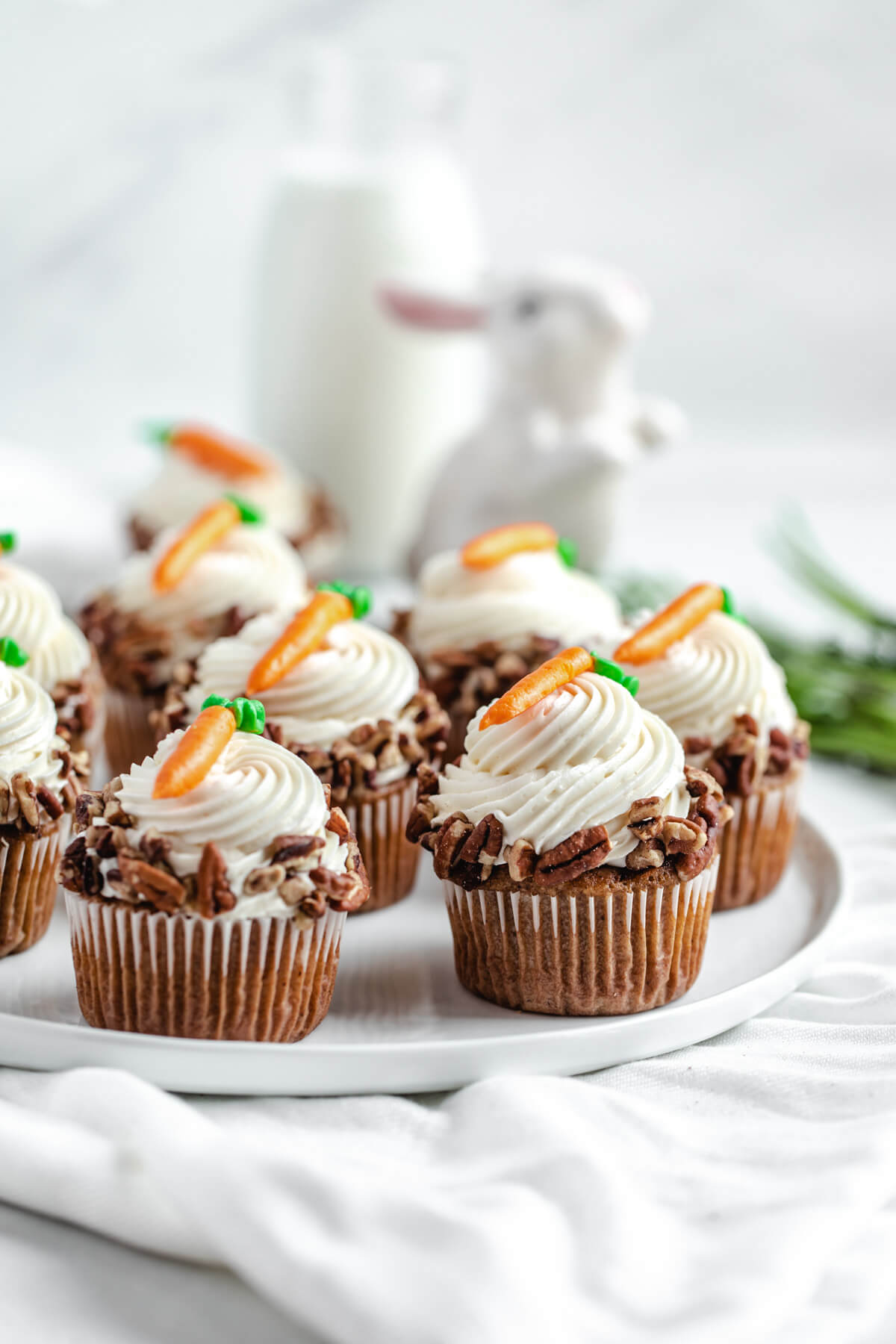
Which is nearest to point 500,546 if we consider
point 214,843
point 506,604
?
point 506,604

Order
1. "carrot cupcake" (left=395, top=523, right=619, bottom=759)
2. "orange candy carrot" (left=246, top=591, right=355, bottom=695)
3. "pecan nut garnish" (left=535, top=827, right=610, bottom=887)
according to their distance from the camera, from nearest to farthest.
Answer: "pecan nut garnish" (left=535, top=827, right=610, bottom=887) < "orange candy carrot" (left=246, top=591, right=355, bottom=695) < "carrot cupcake" (left=395, top=523, right=619, bottom=759)

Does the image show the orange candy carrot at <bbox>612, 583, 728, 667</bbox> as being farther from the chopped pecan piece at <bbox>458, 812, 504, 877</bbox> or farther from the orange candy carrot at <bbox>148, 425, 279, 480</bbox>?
the orange candy carrot at <bbox>148, 425, 279, 480</bbox>

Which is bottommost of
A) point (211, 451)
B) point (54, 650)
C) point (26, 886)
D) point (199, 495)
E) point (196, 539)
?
point (199, 495)

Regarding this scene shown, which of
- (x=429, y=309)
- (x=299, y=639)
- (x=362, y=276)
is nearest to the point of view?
(x=299, y=639)

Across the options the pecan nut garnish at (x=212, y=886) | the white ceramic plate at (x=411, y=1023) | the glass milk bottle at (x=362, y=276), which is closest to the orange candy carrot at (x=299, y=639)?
the white ceramic plate at (x=411, y=1023)

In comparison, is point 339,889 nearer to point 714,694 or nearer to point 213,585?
point 714,694

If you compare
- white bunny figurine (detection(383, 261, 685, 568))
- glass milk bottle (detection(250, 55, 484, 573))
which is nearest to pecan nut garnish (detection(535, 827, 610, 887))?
white bunny figurine (detection(383, 261, 685, 568))
